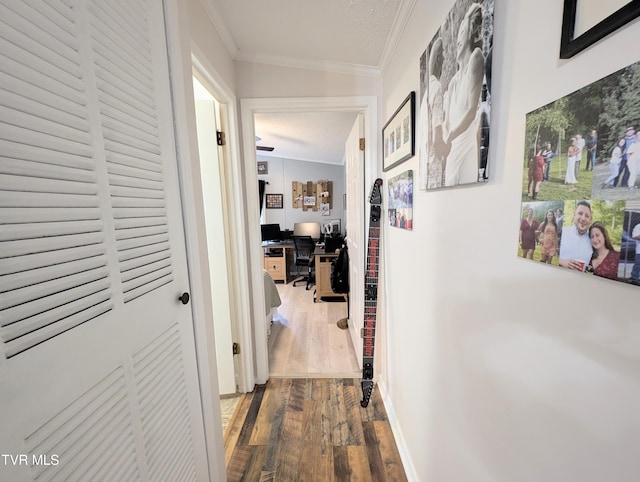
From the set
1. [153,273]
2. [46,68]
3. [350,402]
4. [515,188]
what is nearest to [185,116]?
[46,68]

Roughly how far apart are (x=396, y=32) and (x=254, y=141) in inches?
41.2

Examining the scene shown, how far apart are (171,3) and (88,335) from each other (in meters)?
1.07

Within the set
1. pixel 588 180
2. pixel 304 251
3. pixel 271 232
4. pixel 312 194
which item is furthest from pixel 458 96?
pixel 312 194

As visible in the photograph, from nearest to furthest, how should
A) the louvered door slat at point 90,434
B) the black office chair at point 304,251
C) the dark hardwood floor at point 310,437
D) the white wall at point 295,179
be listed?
the louvered door slat at point 90,434
the dark hardwood floor at point 310,437
the black office chair at point 304,251
the white wall at point 295,179

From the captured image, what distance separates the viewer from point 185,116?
93 cm

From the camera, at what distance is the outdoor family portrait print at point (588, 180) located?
1.19ft

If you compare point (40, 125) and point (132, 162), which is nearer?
point (40, 125)

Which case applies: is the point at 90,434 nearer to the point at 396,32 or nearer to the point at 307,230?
the point at 396,32

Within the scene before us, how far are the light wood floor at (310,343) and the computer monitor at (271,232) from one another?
1621 millimetres

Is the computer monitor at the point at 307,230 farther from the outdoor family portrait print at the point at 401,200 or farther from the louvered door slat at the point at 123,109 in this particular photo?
the louvered door slat at the point at 123,109

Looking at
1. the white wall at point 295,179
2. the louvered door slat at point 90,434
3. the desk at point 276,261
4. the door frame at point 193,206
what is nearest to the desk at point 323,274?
the desk at point 276,261

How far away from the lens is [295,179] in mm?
5223

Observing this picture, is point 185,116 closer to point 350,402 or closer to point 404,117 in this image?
point 404,117

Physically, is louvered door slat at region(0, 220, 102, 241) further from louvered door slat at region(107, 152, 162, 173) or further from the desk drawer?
the desk drawer
